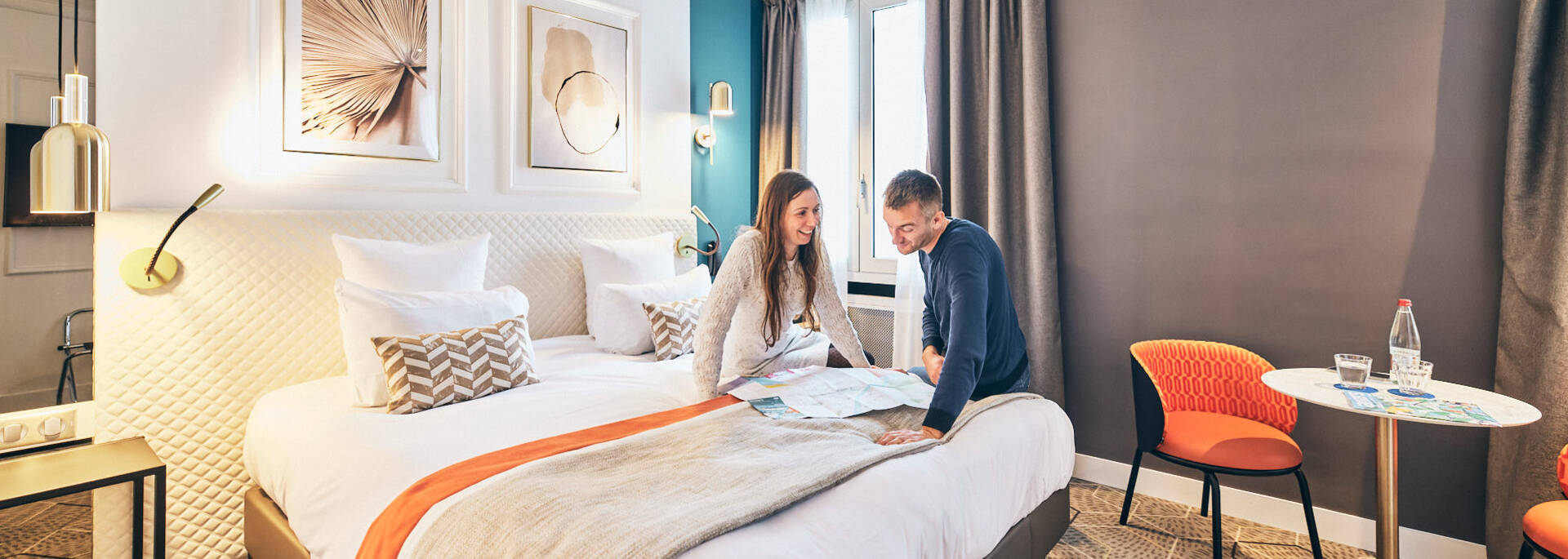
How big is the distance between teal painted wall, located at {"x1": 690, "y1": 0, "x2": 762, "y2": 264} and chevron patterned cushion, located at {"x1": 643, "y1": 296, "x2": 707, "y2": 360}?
3.69 feet

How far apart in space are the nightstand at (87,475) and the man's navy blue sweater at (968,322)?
2052 mm

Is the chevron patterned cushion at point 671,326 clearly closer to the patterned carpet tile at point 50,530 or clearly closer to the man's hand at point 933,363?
the man's hand at point 933,363

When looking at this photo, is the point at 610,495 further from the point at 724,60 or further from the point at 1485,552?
the point at 724,60

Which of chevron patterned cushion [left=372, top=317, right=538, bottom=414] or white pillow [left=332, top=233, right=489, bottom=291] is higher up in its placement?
white pillow [left=332, top=233, right=489, bottom=291]

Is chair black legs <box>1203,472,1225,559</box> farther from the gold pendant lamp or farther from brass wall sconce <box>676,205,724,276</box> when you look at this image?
the gold pendant lamp

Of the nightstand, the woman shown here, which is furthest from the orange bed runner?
the nightstand

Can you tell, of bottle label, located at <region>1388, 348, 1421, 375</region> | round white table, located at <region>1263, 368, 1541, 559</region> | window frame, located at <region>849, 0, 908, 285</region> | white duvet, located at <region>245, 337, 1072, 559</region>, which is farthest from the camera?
window frame, located at <region>849, 0, 908, 285</region>

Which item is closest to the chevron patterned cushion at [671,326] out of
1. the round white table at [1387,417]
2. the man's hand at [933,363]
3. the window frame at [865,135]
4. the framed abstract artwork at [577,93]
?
the framed abstract artwork at [577,93]

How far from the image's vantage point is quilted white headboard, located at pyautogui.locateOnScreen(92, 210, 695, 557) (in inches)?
86.3

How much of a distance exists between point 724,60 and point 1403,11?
9.93 feet

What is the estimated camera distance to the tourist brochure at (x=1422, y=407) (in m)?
1.77

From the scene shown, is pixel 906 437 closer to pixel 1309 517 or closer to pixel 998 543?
pixel 998 543

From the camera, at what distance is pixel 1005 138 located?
332 cm

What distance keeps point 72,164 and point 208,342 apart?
2.29ft
